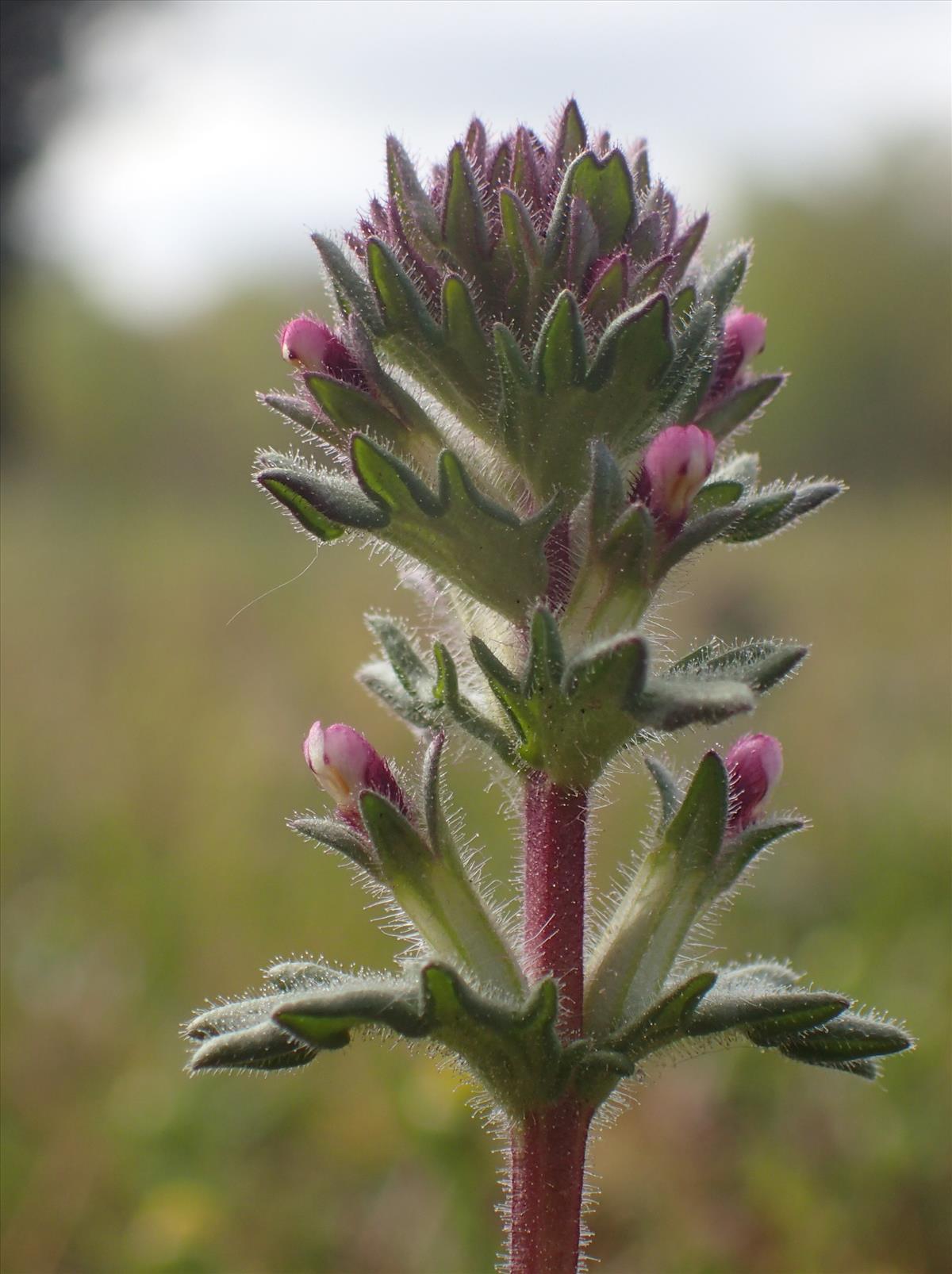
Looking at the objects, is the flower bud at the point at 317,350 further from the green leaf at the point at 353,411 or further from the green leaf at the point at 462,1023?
the green leaf at the point at 462,1023

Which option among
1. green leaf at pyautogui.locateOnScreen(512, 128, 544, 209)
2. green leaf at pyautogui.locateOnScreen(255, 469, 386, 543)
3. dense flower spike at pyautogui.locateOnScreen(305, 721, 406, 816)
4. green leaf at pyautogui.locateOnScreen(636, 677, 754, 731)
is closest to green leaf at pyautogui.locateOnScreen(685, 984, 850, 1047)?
green leaf at pyautogui.locateOnScreen(636, 677, 754, 731)

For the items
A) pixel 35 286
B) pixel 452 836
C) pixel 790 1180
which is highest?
pixel 35 286

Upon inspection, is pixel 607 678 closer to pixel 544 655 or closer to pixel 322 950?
pixel 544 655

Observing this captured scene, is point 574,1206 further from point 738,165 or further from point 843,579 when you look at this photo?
point 738,165

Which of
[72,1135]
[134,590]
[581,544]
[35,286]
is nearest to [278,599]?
[134,590]

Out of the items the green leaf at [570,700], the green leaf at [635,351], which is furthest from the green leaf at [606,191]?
the green leaf at [570,700]

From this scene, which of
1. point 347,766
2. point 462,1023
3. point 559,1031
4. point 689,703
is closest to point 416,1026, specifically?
point 462,1023

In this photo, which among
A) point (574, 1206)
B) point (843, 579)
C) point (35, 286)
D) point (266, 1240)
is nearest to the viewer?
point (574, 1206)
